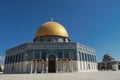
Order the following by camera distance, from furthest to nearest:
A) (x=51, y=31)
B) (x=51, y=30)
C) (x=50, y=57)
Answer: (x=51, y=30), (x=51, y=31), (x=50, y=57)

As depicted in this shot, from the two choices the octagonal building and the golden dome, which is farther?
the golden dome

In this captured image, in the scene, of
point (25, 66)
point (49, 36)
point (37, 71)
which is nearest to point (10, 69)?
point (25, 66)

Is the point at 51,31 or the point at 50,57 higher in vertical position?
the point at 51,31

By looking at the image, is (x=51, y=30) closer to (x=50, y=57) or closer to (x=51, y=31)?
(x=51, y=31)

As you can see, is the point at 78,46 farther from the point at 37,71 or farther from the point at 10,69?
the point at 10,69

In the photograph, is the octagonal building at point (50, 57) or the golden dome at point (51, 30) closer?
the octagonal building at point (50, 57)

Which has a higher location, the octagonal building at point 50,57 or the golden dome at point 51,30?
the golden dome at point 51,30

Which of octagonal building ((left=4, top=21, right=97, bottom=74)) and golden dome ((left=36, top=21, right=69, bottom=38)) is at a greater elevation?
golden dome ((left=36, top=21, right=69, bottom=38))

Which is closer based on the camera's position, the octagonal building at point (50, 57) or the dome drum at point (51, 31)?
the octagonal building at point (50, 57)

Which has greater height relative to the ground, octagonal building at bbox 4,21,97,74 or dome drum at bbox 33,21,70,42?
dome drum at bbox 33,21,70,42

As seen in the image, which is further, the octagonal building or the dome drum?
the dome drum

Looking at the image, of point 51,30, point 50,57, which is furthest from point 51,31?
point 50,57

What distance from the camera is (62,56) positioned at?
2905 centimetres

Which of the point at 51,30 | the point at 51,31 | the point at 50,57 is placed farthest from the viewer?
the point at 51,30
